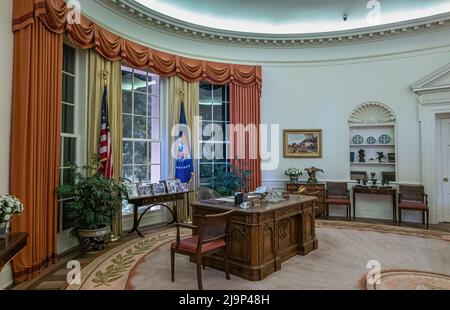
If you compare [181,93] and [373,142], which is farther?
[373,142]

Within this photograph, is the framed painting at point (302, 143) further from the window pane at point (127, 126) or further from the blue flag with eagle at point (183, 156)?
the window pane at point (127, 126)

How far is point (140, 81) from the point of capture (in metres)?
5.68

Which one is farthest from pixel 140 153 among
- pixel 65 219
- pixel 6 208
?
pixel 6 208

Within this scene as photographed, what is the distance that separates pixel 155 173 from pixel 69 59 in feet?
8.55

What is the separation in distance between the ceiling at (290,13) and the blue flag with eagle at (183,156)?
194cm

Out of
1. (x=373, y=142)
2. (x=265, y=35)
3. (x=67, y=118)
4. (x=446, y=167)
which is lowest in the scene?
(x=446, y=167)

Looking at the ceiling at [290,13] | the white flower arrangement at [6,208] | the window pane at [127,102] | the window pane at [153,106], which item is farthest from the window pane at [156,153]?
the white flower arrangement at [6,208]

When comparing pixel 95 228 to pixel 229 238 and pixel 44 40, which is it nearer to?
pixel 229 238

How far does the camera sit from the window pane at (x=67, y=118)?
425 cm

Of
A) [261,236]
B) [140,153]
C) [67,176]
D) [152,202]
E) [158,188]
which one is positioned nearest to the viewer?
[261,236]

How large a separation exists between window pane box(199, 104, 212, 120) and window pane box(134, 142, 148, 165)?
1561mm

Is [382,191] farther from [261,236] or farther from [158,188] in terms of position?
[158,188]
